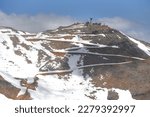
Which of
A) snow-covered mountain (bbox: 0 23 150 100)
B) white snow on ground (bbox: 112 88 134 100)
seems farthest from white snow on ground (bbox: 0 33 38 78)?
white snow on ground (bbox: 112 88 134 100)

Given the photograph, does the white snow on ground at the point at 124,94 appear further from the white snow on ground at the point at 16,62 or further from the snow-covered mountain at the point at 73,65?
the white snow on ground at the point at 16,62

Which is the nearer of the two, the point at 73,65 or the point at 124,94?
the point at 124,94

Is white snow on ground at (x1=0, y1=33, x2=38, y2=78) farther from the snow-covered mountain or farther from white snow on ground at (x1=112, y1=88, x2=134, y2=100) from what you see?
white snow on ground at (x1=112, y1=88, x2=134, y2=100)

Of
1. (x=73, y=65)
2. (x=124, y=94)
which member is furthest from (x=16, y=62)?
(x=124, y=94)

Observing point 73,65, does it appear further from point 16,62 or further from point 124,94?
point 124,94

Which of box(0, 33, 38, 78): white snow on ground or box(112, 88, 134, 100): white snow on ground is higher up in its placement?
box(0, 33, 38, 78): white snow on ground

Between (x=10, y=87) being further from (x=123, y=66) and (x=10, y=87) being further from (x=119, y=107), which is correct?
(x=119, y=107)

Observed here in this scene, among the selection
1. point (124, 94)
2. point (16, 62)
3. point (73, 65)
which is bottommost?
point (124, 94)

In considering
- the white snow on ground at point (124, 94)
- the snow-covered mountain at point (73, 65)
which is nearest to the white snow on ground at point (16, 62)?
the snow-covered mountain at point (73, 65)

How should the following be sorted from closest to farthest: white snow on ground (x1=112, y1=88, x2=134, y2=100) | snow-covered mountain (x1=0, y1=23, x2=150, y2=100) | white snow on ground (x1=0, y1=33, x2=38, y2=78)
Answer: white snow on ground (x1=112, y1=88, x2=134, y2=100) → snow-covered mountain (x1=0, y1=23, x2=150, y2=100) → white snow on ground (x1=0, y1=33, x2=38, y2=78)
